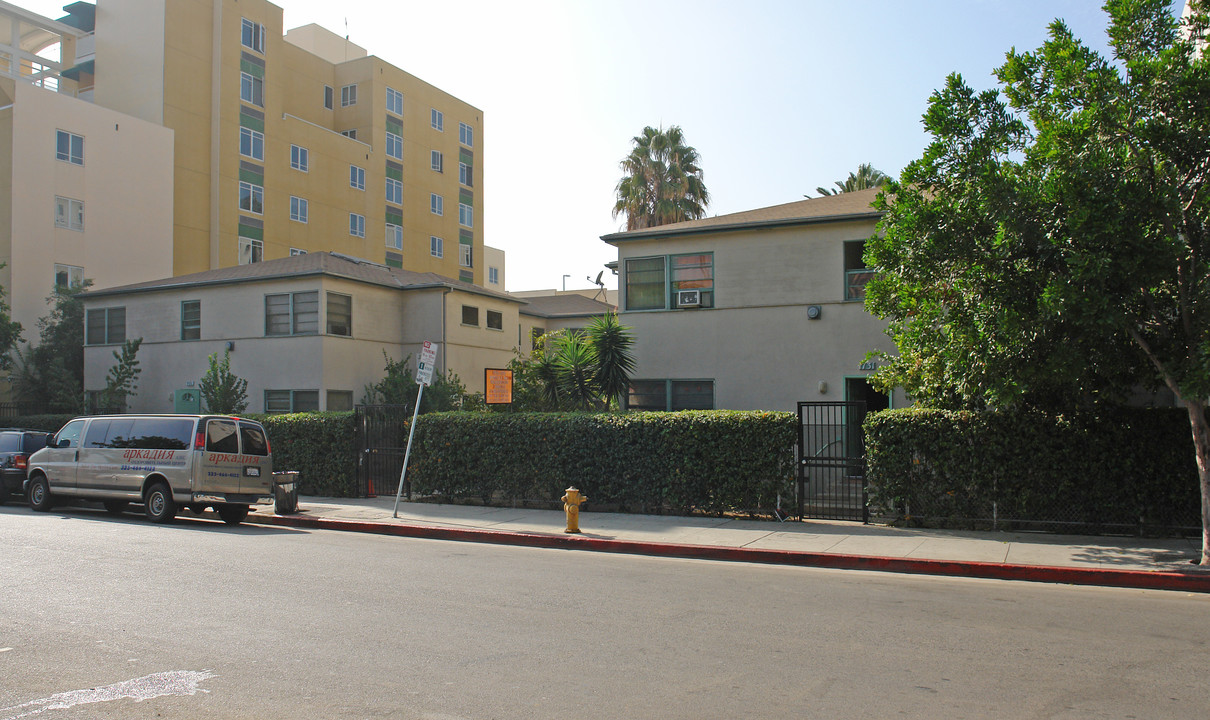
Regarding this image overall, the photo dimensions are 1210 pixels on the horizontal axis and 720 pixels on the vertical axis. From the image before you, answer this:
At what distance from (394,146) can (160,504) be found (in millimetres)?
41480

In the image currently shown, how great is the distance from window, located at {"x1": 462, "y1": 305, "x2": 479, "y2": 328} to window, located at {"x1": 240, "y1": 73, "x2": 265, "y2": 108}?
75.1 feet

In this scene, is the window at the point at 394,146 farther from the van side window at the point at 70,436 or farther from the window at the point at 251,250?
the van side window at the point at 70,436

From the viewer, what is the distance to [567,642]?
6789 mm

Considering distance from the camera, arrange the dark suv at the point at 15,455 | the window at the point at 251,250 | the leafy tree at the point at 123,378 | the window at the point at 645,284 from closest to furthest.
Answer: the dark suv at the point at 15,455 < the window at the point at 645,284 < the leafy tree at the point at 123,378 < the window at the point at 251,250

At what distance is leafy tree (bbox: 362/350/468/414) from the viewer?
24859 mm

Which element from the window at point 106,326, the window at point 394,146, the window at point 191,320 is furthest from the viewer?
the window at point 394,146

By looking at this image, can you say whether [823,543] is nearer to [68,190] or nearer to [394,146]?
[68,190]

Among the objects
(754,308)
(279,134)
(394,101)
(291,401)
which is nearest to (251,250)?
(279,134)

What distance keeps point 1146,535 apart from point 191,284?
27.1 m

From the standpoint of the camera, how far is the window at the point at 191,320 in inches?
1131

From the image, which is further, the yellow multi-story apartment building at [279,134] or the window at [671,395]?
the yellow multi-story apartment building at [279,134]

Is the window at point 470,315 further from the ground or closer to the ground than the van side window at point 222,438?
further from the ground

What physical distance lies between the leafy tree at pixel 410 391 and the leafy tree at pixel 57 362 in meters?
11.5

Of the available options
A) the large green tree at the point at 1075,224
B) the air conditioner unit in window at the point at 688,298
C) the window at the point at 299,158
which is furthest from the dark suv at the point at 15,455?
the window at the point at 299,158
